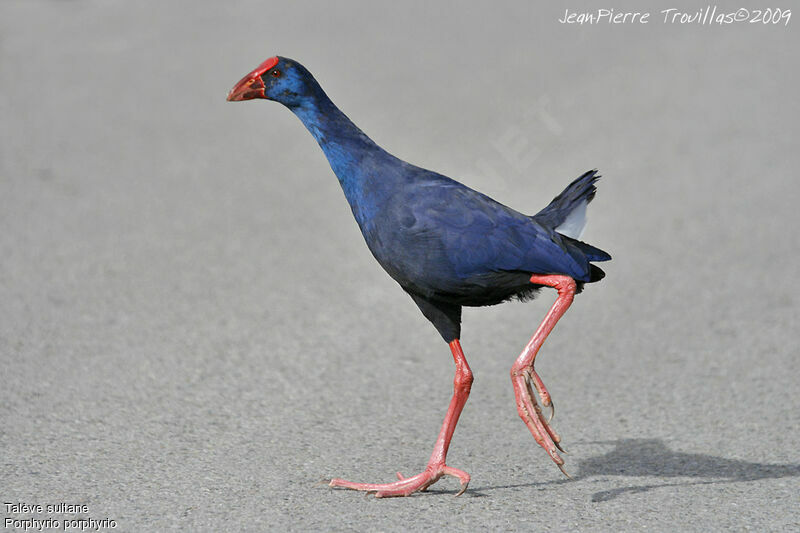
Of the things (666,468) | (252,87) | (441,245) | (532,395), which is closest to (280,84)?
(252,87)

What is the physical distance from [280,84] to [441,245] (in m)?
1.04

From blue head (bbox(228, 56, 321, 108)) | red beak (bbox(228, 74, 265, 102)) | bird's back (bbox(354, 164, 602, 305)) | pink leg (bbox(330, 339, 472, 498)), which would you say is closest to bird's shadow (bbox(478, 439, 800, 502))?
pink leg (bbox(330, 339, 472, 498))

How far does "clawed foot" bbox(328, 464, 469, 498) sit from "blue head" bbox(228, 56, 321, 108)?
1710 millimetres

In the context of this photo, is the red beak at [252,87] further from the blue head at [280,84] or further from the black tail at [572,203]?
the black tail at [572,203]

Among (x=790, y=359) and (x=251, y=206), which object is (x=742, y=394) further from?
(x=251, y=206)

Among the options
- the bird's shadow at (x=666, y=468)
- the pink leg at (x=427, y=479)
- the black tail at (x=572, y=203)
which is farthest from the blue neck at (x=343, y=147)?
the bird's shadow at (x=666, y=468)

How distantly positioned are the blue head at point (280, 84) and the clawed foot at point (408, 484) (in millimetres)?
1710

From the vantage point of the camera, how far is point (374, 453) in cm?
546

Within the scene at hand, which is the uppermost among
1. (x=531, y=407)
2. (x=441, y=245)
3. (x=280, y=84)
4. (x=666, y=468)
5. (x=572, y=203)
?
(x=280, y=84)

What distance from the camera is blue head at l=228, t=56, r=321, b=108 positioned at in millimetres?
4770

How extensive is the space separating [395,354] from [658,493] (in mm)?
2577

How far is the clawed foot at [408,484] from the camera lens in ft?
15.6

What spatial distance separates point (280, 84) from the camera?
481 cm

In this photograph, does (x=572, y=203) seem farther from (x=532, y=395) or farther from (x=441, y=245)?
(x=532, y=395)
